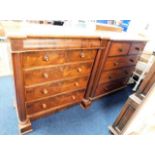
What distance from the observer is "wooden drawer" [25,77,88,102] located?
46.7 inches

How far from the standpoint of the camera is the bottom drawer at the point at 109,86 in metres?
1.80

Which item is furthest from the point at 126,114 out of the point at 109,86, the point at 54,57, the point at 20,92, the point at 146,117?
the point at 20,92

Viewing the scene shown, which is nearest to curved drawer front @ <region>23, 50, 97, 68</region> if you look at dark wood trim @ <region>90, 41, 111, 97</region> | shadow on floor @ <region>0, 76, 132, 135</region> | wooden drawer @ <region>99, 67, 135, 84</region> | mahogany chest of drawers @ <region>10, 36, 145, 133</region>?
mahogany chest of drawers @ <region>10, 36, 145, 133</region>

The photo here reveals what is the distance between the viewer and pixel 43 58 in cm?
104

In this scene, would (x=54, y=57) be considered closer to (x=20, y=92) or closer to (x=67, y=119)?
(x=20, y=92)

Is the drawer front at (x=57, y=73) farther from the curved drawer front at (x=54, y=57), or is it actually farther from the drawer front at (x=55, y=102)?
the drawer front at (x=55, y=102)

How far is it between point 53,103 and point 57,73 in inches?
15.4

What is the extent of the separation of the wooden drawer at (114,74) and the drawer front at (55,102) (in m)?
0.33

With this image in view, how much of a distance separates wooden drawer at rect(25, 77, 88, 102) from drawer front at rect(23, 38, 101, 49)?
1.28 feet

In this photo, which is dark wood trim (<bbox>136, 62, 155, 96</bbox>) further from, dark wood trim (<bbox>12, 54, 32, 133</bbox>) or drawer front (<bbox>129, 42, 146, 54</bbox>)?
dark wood trim (<bbox>12, 54, 32, 133</bbox>)

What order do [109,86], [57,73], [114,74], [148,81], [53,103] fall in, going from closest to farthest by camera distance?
1. [148,81]
2. [57,73]
3. [53,103]
4. [114,74]
5. [109,86]

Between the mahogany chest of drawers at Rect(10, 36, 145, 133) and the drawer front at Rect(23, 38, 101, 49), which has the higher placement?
the drawer front at Rect(23, 38, 101, 49)

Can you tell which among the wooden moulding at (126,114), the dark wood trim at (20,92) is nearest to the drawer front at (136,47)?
the wooden moulding at (126,114)
